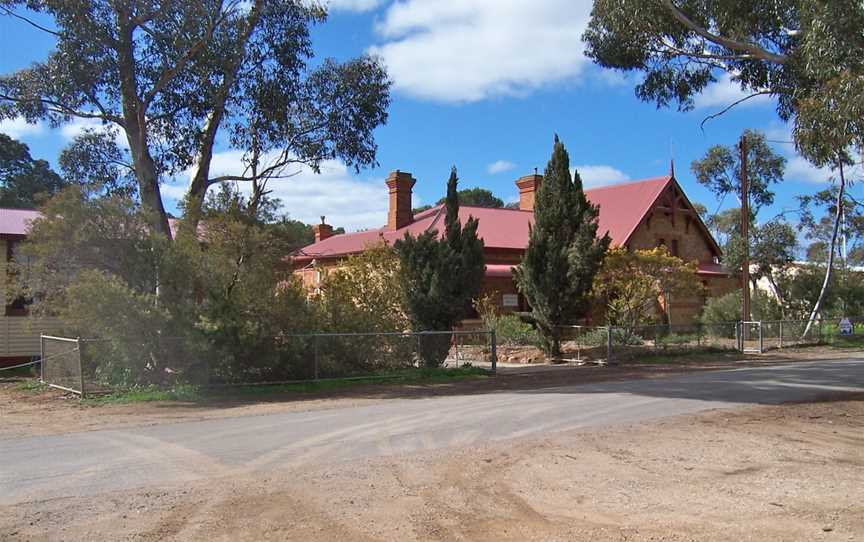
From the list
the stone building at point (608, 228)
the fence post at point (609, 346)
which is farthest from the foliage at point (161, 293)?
the stone building at point (608, 228)

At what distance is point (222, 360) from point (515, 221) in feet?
77.2

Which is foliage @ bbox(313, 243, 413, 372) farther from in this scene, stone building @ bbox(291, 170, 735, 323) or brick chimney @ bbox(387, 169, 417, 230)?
brick chimney @ bbox(387, 169, 417, 230)

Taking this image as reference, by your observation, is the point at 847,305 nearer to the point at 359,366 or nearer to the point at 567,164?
the point at 567,164

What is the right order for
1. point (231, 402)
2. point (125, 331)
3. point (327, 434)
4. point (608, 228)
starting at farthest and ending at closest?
point (608, 228) → point (125, 331) → point (231, 402) → point (327, 434)

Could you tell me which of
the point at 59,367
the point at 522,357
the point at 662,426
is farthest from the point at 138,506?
the point at 522,357

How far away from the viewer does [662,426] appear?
35.8 feet

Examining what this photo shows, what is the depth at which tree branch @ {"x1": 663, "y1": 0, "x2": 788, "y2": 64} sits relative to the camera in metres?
14.7

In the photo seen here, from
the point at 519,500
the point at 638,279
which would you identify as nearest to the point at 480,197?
the point at 638,279

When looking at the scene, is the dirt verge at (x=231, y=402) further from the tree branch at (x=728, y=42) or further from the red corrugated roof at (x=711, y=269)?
the red corrugated roof at (x=711, y=269)

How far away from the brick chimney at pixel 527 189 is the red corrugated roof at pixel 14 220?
23.5 m

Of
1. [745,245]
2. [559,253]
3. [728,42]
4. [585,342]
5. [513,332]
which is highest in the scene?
[728,42]

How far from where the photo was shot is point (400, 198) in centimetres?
3659

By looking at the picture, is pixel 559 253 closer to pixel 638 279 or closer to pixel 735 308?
pixel 638 279

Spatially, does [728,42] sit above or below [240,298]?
above
